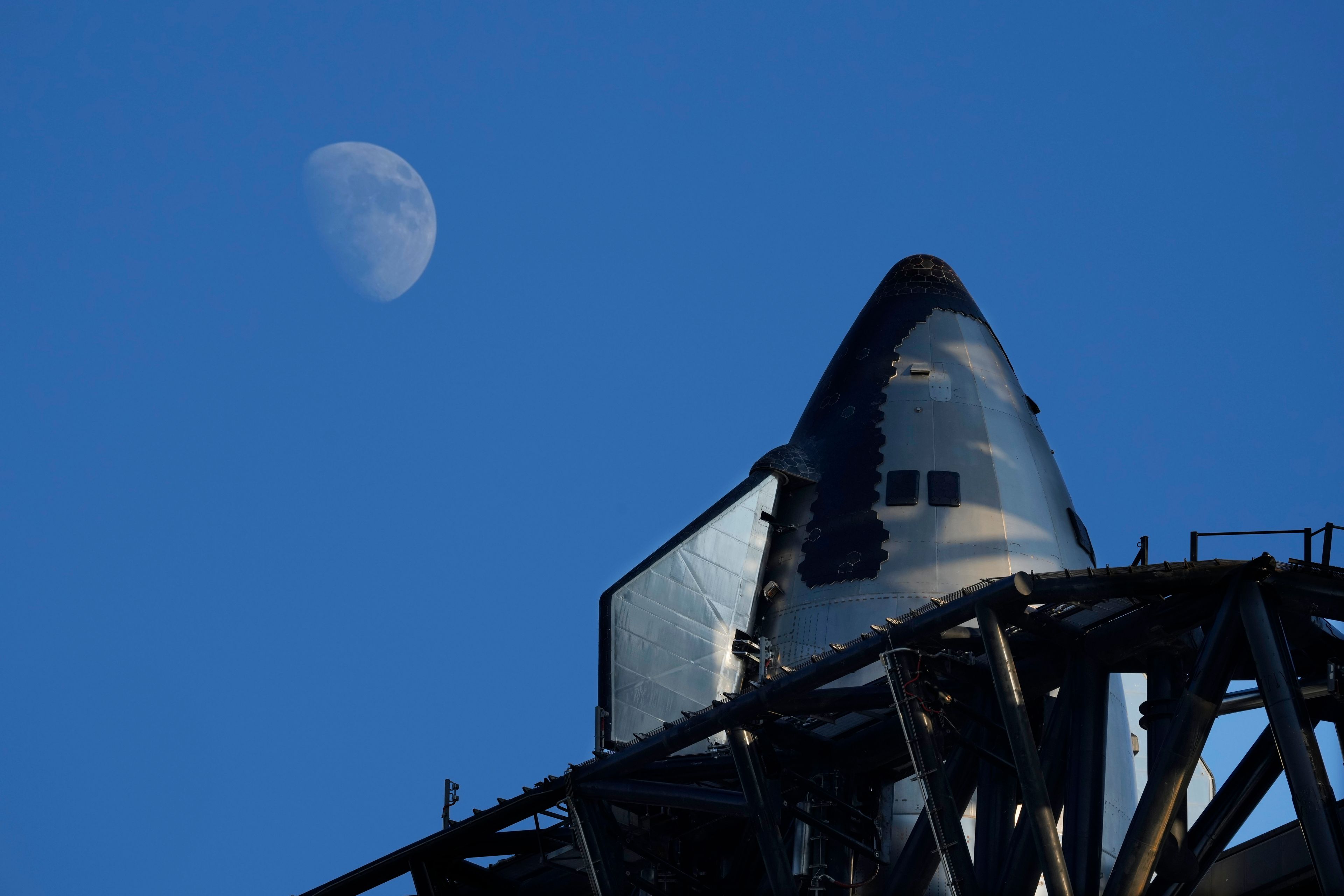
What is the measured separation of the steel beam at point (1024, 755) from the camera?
20.3 m

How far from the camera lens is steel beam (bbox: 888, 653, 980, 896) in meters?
21.5

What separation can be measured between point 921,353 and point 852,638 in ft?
27.8

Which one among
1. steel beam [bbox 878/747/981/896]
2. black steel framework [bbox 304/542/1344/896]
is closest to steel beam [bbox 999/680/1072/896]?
black steel framework [bbox 304/542/1344/896]

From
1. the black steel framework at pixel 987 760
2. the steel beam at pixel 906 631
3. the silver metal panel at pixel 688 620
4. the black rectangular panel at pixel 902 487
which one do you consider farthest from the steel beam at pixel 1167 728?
the silver metal panel at pixel 688 620

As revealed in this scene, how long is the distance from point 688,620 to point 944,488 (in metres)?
6.00

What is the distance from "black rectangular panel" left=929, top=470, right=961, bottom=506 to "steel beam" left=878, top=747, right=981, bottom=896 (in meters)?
6.74

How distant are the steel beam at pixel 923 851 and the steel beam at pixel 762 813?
1693 mm

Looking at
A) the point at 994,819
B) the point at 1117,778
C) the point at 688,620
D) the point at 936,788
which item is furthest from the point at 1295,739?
the point at 688,620

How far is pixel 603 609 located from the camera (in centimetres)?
3081

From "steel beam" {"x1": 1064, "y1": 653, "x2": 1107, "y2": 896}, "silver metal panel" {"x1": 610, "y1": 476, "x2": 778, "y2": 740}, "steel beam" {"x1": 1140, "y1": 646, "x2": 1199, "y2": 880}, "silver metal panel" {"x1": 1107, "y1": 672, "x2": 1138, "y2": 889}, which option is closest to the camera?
"steel beam" {"x1": 1140, "y1": 646, "x2": 1199, "y2": 880}

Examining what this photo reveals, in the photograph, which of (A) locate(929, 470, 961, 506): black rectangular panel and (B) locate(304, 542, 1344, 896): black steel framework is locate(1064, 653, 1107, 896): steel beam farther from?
(A) locate(929, 470, 961, 506): black rectangular panel

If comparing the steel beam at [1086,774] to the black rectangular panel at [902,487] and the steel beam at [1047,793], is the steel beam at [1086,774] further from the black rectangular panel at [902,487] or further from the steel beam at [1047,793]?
the black rectangular panel at [902,487]

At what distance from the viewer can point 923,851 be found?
2419 cm

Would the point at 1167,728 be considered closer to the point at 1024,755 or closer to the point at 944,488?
the point at 1024,755
